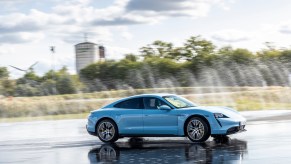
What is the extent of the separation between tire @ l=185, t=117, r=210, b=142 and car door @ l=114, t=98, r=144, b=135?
1416mm

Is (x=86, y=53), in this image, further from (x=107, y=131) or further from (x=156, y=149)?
(x=156, y=149)

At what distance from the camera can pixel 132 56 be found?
8438 cm

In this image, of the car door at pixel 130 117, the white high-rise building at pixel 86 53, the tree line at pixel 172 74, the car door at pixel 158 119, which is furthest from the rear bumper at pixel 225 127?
the white high-rise building at pixel 86 53

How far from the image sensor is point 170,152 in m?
13.9

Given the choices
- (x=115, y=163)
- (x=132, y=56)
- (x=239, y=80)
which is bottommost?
(x=115, y=163)

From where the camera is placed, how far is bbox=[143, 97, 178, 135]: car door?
15984mm

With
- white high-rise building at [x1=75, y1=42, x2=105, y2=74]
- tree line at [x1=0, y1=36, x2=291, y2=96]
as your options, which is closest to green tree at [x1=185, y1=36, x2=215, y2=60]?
tree line at [x1=0, y1=36, x2=291, y2=96]

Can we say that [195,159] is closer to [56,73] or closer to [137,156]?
[137,156]

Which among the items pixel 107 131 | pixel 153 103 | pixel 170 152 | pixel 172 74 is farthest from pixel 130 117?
pixel 172 74

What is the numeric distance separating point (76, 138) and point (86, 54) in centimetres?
10151

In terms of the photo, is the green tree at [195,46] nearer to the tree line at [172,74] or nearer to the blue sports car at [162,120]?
the tree line at [172,74]

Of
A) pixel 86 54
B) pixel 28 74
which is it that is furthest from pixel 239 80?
pixel 86 54

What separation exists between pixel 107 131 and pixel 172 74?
156ft

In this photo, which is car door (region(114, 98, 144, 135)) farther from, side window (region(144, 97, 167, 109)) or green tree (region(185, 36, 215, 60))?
green tree (region(185, 36, 215, 60))
